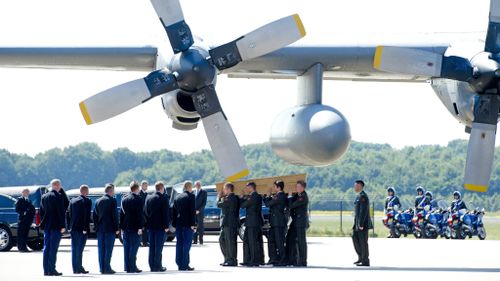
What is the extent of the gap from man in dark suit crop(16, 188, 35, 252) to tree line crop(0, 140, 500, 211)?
145 ft

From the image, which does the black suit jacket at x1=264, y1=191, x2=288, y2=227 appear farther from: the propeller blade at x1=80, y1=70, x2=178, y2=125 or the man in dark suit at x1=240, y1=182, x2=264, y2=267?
the propeller blade at x1=80, y1=70, x2=178, y2=125

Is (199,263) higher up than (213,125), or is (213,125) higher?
(213,125)

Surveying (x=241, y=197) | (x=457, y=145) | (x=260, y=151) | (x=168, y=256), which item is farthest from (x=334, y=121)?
(x=457, y=145)

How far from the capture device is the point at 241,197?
23.4 m

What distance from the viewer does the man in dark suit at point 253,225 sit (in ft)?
73.9

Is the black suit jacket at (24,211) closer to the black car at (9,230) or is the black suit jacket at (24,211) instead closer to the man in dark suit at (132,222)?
the black car at (9,230)

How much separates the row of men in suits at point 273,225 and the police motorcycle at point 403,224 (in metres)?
16.8

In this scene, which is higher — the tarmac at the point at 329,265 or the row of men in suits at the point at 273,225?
the row of men in suits at the point at 273,225

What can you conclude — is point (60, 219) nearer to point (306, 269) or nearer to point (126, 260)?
point (126, 260)

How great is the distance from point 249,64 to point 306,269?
532 cm

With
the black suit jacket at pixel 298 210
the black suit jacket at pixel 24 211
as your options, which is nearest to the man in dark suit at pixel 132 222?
the black suit jacket at pixel 298 210

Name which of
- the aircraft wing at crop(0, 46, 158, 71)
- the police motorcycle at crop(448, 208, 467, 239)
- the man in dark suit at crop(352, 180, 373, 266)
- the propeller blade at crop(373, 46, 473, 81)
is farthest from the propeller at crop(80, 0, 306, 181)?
the police motorcycle at crop(448, 208, 467, 239)

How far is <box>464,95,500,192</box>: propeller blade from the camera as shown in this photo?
21.4 m

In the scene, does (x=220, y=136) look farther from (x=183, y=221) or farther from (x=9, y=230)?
(x=9, y=230)
